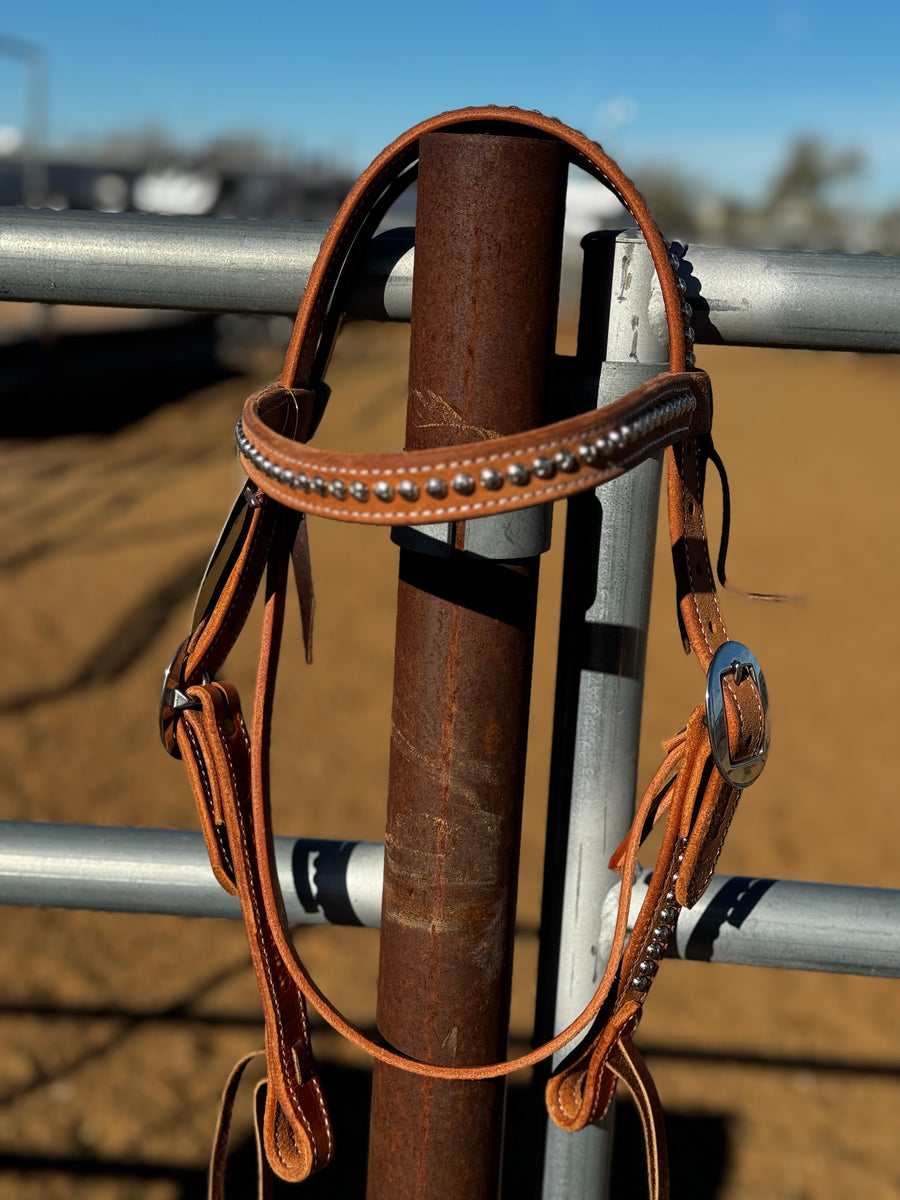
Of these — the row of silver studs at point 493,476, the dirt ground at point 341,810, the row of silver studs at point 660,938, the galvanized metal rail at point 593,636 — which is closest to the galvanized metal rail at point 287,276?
the galvanized metal rail at point 593,636

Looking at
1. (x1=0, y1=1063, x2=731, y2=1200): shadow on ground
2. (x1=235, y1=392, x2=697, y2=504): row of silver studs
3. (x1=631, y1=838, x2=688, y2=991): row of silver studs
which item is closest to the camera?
(x1=235, y1=392, x2=697, y2=504): row of silver studs

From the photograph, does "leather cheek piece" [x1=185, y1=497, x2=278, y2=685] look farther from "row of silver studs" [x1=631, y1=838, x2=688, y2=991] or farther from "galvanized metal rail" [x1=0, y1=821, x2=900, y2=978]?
"row of silver studs" [x1=631, y1=838, x2=688, y2=991]

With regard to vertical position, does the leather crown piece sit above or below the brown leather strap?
above

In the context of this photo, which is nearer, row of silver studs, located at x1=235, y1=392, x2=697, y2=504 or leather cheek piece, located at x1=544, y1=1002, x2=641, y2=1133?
row of silver studs, located at x1=235, y1=392, x2=697, y2=504

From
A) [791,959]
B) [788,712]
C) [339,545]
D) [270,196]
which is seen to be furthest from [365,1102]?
[270,196]

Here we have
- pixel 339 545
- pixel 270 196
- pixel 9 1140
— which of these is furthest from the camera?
pixel 270 196

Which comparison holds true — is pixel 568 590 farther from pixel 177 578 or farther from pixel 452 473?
pixel 177 578

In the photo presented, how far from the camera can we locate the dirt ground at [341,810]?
297cm

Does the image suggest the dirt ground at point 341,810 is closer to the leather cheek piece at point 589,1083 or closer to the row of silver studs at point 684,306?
the leather cheek piece at point 589,1083

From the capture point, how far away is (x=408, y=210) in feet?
98.2

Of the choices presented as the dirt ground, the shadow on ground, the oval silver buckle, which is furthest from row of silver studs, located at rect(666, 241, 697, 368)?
the shadow on ground

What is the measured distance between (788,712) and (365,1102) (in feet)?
12.4

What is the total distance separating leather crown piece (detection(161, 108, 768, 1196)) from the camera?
59cm

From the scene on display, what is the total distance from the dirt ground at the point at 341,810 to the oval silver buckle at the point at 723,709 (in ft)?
6.06
